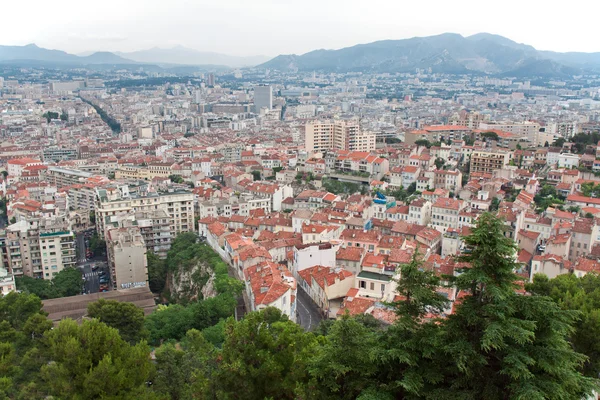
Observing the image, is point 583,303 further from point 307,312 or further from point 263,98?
point 263,98

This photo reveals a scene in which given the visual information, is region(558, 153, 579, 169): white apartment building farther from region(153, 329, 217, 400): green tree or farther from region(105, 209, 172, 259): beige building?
region(153, 329, 217, 400): green tree

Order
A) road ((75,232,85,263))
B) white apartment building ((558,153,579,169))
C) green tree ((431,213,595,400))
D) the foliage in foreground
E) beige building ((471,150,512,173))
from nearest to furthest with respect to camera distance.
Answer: green tree ((431,213,595,400))
the foliage in foreground
road ((75,232,85,263))
white apartment building ((558,153,579,169))
beige building ((471,150,512,173))

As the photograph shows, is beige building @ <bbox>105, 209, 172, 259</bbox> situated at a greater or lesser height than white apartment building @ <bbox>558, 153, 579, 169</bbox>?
lesser

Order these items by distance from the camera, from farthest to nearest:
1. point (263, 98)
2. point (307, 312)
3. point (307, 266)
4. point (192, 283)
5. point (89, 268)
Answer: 1. point (263, 98)
2. point (89, 268)
3. point (192, 283)
4. point (307, 266)
5. point (307, 312)

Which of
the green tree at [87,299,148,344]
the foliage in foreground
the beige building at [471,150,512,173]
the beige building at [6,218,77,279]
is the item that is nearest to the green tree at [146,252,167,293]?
the beige building at [6,218,77,279]

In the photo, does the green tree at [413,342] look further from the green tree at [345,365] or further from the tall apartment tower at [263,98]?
the tall apartment tower at [263,98]

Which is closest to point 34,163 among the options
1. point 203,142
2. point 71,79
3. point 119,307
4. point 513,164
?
point 203,142

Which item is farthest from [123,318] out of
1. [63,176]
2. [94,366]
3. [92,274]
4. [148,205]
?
[63,176]

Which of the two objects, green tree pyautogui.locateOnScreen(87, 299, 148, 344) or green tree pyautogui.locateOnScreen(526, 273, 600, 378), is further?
green tree pyautogui.locateOnScreen(87, 299, 148, 344)
